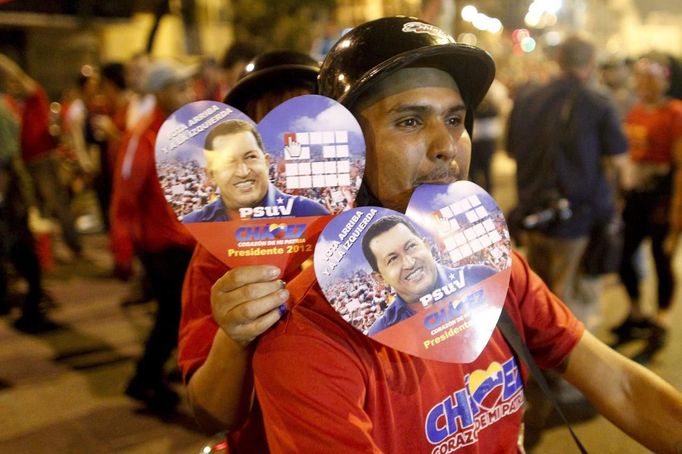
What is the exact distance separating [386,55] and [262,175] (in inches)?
14.6

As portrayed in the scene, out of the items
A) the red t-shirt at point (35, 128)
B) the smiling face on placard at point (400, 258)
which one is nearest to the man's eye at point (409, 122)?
the smiling face on placard at point (400, 258)

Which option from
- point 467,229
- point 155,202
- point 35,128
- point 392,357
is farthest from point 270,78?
point 35,128

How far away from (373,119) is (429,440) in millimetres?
666

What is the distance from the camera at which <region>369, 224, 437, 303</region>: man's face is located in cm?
124

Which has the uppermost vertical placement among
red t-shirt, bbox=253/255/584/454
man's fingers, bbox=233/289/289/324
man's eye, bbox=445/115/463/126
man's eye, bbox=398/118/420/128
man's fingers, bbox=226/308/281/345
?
man's eye, bbox=398/118/420/128

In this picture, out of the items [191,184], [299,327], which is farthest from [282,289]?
[191,184]

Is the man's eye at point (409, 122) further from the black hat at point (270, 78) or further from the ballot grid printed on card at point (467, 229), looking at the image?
the black hat at point (270, 78)

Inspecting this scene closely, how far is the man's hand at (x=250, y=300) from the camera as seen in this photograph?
48.7 inches

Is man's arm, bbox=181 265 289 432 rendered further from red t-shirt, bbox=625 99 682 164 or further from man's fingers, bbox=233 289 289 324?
red t-shirt, bbox=625 99 682 164

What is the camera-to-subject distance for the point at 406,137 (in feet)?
4.51

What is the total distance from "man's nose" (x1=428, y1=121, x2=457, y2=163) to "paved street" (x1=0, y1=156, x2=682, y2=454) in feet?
8.53

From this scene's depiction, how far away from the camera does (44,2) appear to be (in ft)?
42.7

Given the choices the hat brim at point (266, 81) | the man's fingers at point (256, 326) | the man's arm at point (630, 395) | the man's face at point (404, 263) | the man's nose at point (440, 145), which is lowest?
the man's arm at point (630, 395)

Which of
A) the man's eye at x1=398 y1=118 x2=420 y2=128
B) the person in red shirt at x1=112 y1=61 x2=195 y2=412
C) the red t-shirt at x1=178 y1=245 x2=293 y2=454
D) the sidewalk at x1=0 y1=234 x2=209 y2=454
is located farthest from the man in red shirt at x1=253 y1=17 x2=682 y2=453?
the sidewalk at x1=0 y1=234 x2=209 y2=454
